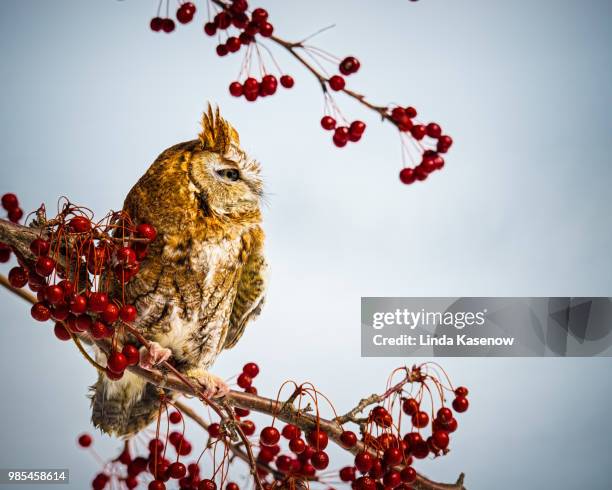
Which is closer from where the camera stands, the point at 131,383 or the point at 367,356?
the point at 131,383

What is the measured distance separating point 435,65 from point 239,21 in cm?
33

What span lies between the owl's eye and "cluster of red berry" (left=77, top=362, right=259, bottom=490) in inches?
8.5

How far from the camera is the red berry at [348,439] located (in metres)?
0.59

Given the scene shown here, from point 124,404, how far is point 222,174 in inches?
11.1

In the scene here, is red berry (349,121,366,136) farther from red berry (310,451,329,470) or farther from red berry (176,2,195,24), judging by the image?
red berry (310,451,329,470)

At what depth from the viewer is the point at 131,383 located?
0.68 metres

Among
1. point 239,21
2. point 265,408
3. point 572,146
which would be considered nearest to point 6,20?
point 239,21

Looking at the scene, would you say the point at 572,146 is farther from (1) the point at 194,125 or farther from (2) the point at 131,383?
(2) the point at 131,383

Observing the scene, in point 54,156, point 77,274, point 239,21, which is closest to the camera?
point 77,274

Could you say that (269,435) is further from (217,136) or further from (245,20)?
(245,20)

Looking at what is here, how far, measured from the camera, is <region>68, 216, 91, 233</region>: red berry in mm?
509

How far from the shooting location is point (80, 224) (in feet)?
1.67

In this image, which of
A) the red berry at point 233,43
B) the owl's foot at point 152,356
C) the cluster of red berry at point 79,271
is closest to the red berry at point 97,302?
the cluster of red berry at point 79,271

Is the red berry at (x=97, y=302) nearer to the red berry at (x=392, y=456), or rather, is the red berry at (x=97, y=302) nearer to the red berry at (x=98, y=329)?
the red berry at (x=98, y=329)
